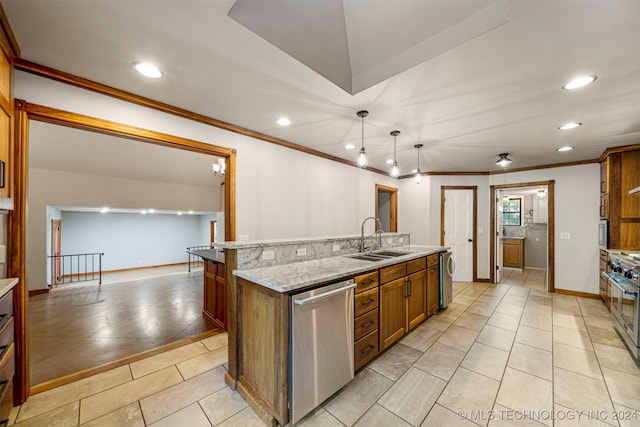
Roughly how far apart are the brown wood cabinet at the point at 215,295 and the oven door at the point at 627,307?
419 centimetres

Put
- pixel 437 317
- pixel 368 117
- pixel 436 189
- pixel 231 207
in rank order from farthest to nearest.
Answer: pixel 436 189
pixel 437 317
pixel 231 207
pixel 368 117

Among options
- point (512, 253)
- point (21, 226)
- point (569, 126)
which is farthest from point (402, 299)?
point (512, 253)

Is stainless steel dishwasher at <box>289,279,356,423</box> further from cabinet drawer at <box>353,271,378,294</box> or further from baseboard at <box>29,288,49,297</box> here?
baseboard at <box>29,288,49,297</box>

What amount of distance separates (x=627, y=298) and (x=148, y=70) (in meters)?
4.98

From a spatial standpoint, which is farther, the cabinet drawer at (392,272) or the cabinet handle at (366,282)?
the cabinet drawer at (392,272)

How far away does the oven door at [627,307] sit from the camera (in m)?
2.41

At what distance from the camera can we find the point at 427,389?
1.98 m

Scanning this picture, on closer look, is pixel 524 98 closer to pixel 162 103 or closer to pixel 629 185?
pixel 629 185

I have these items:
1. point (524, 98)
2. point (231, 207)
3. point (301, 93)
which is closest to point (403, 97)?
point (301, 93)

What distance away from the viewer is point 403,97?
7.47 feet

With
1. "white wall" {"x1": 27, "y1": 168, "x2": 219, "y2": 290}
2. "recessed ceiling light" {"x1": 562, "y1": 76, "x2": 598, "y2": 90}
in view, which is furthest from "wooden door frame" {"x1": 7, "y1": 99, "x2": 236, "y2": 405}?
"white wall" {"x1": 27, "y1": 168, "x2": 219, "y2": 290}

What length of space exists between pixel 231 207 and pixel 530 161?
5.30 m

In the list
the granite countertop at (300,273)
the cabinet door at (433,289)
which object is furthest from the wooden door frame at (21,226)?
the cabinet door at (433,289)

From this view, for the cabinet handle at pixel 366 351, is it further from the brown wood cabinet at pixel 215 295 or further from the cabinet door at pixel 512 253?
the cabinet door at pixel 512 253
